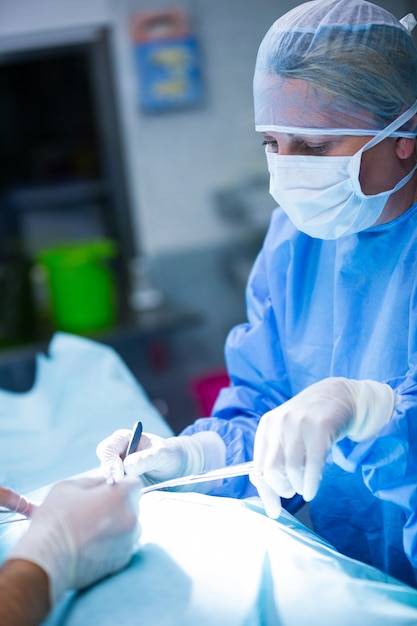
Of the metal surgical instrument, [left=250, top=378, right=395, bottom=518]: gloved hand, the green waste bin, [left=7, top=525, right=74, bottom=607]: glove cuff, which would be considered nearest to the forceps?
the metal surgical instrument

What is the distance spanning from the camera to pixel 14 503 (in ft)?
3.73

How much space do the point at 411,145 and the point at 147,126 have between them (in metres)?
2.13

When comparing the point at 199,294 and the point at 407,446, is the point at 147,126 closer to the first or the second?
the point at 199,294

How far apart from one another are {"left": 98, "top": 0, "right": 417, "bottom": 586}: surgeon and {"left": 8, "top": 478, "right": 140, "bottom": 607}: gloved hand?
0.15 metres

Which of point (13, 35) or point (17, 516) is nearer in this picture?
point (17, 516)

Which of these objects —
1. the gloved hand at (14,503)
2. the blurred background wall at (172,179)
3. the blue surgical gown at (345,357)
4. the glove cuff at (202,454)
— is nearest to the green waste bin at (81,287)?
the blurred background wall at (172,179)

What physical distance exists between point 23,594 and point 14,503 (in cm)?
29

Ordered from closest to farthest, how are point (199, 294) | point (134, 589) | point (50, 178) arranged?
point (134, 589) < point (199, 294) < point (50, 178)

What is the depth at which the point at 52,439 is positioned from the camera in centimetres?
162

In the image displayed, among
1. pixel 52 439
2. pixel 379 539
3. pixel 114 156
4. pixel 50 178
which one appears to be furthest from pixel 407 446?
pixel 50 178

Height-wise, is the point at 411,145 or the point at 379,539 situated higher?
Answer: the point at 411,145

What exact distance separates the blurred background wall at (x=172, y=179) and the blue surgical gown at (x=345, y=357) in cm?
157

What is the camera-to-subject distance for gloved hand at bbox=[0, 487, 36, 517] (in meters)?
1.13

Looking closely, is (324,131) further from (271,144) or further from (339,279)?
(339,279)
